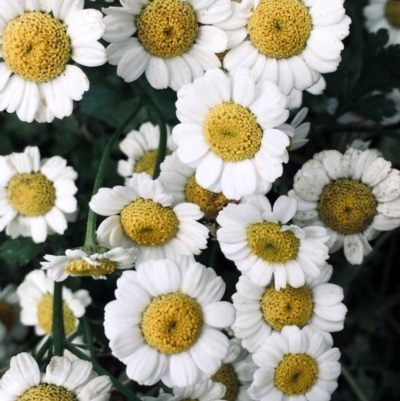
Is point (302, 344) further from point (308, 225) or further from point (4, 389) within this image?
point (4, 389)

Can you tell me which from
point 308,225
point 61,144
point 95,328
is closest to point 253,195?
point 308,225

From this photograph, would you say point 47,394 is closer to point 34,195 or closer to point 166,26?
point 34,195

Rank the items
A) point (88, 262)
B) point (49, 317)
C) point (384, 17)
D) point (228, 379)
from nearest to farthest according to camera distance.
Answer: point (88, 262)
point (228, 379)
point (49, 317)
point (384, 17)

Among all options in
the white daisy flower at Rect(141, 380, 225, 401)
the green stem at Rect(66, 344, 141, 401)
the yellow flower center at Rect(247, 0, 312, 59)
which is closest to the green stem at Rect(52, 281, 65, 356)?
the green stem at Rect(66, 344, 141, 401)

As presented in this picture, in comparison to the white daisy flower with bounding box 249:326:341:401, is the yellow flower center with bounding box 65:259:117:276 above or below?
above

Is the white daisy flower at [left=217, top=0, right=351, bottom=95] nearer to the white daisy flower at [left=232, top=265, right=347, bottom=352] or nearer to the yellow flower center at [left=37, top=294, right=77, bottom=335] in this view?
the white daisy flower at [left=232, top=265, right=347, bottom=352]

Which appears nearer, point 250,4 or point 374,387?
point 250,4

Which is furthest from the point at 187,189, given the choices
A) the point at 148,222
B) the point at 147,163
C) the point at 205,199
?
the point at 147,163
